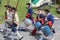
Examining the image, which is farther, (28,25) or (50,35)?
(28,25)

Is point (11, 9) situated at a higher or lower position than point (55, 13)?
higher

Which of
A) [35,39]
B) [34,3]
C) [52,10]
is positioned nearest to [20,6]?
[34,3]

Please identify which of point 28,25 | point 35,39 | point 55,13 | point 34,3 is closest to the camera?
point 35,39

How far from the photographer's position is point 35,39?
556 inches

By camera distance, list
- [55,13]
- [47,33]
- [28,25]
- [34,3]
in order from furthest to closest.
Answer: [34,3], [55,13], [28,25], [47,33]

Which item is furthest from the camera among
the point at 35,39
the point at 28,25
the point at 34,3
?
the point at 34,3

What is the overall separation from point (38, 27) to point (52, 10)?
6201mm

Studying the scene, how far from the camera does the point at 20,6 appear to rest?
70.3 ft

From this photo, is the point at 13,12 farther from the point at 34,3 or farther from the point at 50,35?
the point at 34,3

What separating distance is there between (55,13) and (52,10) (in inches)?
32.0

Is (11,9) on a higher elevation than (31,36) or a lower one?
higher

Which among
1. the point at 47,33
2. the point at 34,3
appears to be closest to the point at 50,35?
the point at 47,33

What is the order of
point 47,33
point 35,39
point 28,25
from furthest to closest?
point 28,25 < point 35,39 < point 47,33

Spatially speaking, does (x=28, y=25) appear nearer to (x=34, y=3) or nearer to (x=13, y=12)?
(x=13, y=12)
